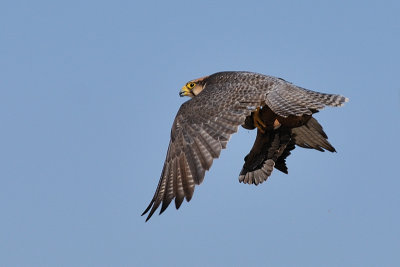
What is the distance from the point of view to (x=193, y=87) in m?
15.8

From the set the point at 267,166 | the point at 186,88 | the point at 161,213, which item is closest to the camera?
the point at 161,213

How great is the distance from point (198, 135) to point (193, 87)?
3.10m

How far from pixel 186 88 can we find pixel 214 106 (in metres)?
2.79

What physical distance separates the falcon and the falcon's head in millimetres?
24

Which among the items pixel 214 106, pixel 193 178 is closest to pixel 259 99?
pixel 214 106

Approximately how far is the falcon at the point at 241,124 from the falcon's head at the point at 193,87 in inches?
0.9

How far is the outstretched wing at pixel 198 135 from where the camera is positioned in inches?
487

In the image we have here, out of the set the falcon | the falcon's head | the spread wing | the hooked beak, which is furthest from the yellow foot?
the hooked beak

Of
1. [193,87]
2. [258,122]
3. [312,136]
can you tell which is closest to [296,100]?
[258,122]

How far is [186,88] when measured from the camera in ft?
52.3

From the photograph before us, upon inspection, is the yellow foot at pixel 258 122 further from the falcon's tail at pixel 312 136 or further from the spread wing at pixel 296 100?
the falcon's tail at pixel 312 136

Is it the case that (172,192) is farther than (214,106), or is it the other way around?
(214,106)

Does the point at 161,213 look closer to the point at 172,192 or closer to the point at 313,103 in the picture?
A: the point at 172,192

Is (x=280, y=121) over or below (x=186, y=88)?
below
